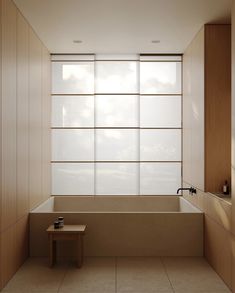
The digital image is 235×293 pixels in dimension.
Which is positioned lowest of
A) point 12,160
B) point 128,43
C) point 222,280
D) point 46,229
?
point 222,280

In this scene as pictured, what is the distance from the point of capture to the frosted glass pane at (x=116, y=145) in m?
6.11

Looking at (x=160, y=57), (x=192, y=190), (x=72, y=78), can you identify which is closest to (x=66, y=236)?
(x=192, y=190)

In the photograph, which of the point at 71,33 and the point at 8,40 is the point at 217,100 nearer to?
the point at 71,33

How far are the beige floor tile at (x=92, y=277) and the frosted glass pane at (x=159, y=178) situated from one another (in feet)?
5.29

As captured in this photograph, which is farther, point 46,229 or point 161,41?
point 161,41

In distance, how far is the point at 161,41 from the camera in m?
5.40

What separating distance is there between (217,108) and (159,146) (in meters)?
1.60

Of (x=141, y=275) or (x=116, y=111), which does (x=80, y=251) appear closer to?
(x=141, y=275)

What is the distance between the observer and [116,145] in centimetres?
611

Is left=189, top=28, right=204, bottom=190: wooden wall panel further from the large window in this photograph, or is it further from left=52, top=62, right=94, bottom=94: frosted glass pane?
left=52, top=62, right=94, bottom=94: frosted glass pane

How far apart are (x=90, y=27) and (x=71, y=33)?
0.35 meters

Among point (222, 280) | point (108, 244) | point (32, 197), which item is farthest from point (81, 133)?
point (222, 280)

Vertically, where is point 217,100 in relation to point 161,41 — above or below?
below

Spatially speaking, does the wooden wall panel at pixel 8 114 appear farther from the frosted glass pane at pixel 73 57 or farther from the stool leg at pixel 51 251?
the frosted glass pane at pixel 73 57
